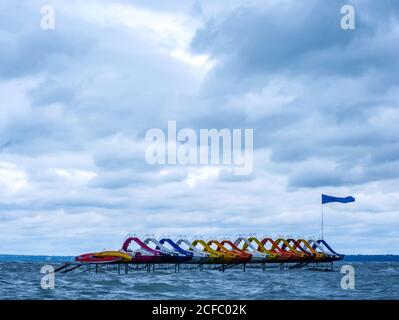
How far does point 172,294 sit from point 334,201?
46.3 metres

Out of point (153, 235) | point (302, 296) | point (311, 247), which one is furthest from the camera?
point (311, 247)
